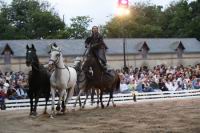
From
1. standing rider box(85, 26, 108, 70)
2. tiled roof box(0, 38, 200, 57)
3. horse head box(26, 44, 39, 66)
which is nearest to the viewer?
horse head box(26, 44, 39, 66)

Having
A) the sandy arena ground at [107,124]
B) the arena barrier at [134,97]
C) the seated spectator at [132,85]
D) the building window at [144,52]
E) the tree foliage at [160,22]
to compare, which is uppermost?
the tree foliage at [160,22]

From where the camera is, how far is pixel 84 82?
19.4m

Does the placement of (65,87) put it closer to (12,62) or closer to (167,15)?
(12,62)

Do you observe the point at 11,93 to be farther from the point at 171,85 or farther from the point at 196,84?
the point at 196,84

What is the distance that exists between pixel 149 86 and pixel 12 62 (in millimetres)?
34248

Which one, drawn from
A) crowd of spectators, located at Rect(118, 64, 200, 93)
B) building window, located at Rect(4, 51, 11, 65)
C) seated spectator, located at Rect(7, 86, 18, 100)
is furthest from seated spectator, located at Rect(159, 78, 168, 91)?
building window, located at Rect(4, 51, 11, 65)

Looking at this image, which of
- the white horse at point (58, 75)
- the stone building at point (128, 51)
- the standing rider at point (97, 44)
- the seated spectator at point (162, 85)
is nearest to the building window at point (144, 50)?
the stone building at point (128, 51)

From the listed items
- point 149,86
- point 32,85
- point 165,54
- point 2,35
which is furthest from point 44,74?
point 2,35

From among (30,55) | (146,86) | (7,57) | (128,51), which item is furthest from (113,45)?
(30,55)

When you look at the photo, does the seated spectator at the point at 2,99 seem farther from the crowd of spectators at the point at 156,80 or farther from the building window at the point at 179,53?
the building window at the point at 179,53

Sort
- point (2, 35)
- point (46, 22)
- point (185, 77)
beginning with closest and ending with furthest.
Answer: point (185, 77) → point (2, 35) → point (46, 22)

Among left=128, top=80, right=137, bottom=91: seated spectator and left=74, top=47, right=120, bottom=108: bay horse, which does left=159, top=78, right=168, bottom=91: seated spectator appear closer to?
left=128, top=80, right=137, bottom=91: seated spectator

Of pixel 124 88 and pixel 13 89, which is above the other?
pixel 13 89

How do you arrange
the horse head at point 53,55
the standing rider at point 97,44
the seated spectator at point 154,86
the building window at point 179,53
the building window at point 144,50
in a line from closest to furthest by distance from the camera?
the horse head at point 53,55, the standing rider at point 97,44, the seated spectator at point 154,86, the building window at point 144,50, the building window at point 179,53
